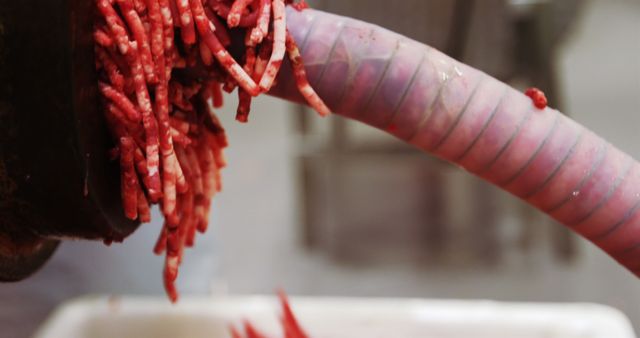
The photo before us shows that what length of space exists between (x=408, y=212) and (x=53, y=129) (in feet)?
4.07

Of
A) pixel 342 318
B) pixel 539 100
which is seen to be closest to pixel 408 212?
pixel 342 318

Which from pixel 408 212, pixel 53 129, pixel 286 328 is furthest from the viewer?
pixel 408 212

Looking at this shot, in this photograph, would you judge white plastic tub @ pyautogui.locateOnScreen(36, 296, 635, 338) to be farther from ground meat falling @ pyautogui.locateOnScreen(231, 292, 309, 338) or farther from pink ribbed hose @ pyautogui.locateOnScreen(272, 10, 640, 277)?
pink ribbed hose @ pyautogui.locateOnScreen(272, 10, 640, 277)

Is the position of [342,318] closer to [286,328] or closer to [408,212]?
[286,328]

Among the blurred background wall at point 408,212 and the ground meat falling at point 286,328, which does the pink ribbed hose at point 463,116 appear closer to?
the ground meat falling at point 286,328

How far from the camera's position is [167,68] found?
538 millimetres

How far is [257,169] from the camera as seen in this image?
1758 mm

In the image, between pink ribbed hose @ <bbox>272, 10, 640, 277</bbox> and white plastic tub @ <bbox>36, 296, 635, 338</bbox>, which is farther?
white plastic tub @ <bbox>36, 296, 635, 338</bbox>

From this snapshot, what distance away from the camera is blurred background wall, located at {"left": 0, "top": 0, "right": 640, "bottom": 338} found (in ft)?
4.78

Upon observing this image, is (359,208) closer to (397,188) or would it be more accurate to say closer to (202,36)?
(397,188)

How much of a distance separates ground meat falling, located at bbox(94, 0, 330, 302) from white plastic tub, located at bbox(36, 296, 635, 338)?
10.5 inches

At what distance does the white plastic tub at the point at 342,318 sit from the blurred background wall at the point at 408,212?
1.29 feet

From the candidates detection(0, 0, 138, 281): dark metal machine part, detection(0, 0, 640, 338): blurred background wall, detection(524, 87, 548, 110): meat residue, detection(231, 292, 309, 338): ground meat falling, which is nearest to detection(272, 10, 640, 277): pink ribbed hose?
detection(524, 87, 548, 110): meat residue

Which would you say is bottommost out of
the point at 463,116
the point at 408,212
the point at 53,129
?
the point at 408,212
